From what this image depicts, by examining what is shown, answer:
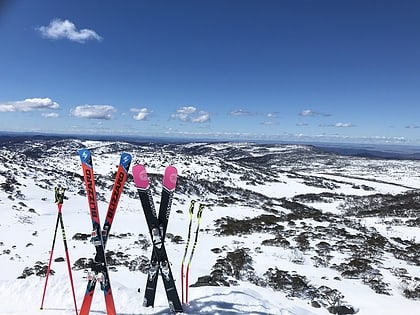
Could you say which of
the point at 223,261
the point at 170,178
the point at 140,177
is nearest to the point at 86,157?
the point at 140,177

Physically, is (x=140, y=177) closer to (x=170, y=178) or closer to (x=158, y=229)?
(x=170, y=178)

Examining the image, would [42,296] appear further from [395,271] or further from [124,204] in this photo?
[124,204]

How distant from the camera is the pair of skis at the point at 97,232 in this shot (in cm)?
827

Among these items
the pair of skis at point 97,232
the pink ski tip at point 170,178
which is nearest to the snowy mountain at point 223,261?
the pair of skis at point 97,232

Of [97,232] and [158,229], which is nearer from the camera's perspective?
[97,232]

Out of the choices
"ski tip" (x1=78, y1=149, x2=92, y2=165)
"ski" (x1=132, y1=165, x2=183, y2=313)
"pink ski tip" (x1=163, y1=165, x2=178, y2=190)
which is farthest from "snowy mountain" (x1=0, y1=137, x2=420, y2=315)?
"ski tip" (x1=78, y1=149, x2=92, y2=165)

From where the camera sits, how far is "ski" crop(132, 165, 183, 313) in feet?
29.2

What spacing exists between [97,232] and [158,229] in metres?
1.64

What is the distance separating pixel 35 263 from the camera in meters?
17.0

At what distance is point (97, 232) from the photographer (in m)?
8.29

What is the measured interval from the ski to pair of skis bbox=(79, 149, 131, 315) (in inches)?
20.1

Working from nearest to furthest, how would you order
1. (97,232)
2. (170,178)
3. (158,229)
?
1. (97,232)
2. (158,229)
3. (170,178)

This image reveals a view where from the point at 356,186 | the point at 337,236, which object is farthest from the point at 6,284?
the point at 356,186

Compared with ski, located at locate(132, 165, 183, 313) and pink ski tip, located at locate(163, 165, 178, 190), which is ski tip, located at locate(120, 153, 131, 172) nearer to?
ski, located at locate(132, 165, 183, 313)
